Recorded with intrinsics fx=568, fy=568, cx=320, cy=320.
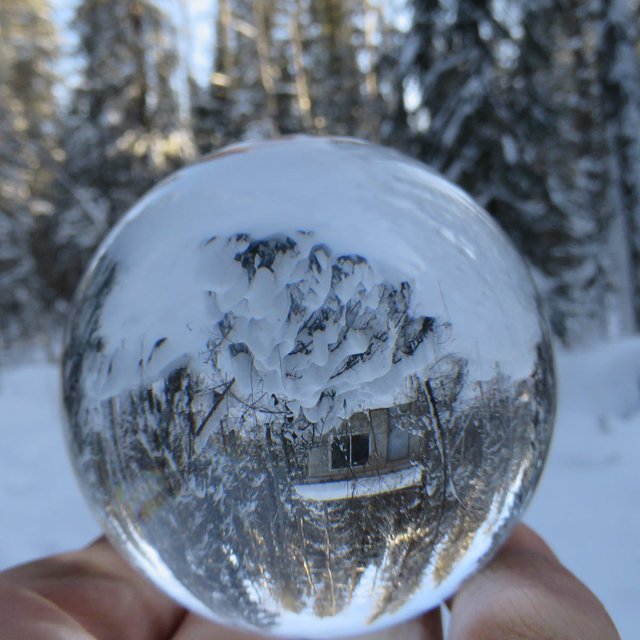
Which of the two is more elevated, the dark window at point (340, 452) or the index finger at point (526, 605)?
the dark window at point (340, 452)

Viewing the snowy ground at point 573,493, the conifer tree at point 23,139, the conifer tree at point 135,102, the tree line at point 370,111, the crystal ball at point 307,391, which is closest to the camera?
the crystal ball at point 307,391

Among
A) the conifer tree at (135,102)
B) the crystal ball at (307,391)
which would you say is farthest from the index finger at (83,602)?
the conifer tree at (135,102)

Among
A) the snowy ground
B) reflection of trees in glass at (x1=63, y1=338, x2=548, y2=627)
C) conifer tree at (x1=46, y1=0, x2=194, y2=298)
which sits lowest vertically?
the snowy ground

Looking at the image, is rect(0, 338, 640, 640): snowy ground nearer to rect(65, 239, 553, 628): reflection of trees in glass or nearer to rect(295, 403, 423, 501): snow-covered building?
rect(65, 239, 553, 628): reflection of trees in glass

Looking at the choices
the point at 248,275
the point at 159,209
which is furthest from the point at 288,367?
the point at 159,209

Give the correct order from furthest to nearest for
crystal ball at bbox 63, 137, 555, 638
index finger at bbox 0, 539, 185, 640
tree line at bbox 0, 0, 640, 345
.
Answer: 1. tree line at bbox 0, 0, 640, 345
2. index finger at bbox 0, 539, 185, 640
3. crystal ball at bbox 63, 137, 555, 638

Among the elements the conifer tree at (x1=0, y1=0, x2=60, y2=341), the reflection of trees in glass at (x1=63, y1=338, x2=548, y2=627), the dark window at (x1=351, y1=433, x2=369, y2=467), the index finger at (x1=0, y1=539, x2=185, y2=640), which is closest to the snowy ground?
the reflection of trees in glass at (x1=63, y1=338, x2=548, y2=627)

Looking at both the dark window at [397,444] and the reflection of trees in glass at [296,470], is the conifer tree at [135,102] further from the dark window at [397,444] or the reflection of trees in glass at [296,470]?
the dark window at [397,444]
